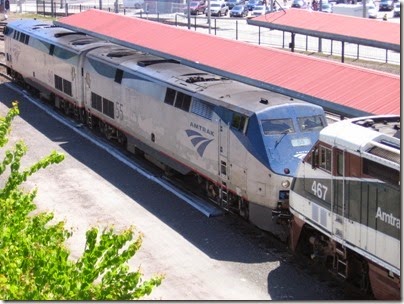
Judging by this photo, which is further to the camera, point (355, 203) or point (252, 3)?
point (252, 3)

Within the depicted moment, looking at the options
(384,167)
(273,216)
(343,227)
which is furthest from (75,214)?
(384,167)

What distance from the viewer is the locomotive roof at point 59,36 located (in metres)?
35.2

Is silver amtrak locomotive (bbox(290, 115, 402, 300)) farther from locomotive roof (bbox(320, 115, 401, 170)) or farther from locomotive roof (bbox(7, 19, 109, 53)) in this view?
locomotive roof (bbox(7, 19, 109, 53))

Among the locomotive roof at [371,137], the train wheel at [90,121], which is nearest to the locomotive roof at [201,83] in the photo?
the train wheel at [90,121]

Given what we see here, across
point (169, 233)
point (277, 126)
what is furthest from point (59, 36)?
point (277, 126)

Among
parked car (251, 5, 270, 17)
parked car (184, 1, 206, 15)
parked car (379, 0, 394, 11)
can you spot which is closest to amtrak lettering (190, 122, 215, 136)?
parked car (251, 5, 270, 17)

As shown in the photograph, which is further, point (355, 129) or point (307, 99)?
point (307, 99)

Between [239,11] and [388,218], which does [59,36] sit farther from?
[239,11]

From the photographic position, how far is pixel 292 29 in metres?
42.1

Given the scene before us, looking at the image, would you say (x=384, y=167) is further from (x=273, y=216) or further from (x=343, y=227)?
(x=273, y=216)

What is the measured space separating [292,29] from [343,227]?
26.2 meters

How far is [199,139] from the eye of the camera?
24047 millimetres

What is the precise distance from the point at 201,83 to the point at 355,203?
9.72 m

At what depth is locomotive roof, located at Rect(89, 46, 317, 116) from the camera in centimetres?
2227
